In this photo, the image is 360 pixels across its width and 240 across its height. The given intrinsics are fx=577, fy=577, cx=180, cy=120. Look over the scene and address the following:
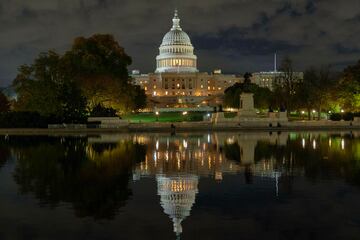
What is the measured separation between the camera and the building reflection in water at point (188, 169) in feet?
53.6

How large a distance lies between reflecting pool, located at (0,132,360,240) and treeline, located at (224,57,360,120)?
4133cm

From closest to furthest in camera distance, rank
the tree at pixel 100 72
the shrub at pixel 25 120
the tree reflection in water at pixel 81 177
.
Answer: the tree reflection in water at pixel 81 177, the shrub at pixel 25 120, the tree at pixel 100 72

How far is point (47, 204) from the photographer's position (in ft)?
52.5

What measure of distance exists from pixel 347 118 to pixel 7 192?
53.5 m

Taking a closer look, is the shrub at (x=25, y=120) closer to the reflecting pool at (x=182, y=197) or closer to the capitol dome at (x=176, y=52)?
the reflecting pool at (x=182, y=197)

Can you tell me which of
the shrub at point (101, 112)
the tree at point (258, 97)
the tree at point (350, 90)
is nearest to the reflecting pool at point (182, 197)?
the shrub at point (101, 112)

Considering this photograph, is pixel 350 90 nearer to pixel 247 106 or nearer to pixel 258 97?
pixel 247 106

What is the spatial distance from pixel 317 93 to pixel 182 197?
6251 cm

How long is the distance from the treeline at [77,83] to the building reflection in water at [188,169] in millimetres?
29227

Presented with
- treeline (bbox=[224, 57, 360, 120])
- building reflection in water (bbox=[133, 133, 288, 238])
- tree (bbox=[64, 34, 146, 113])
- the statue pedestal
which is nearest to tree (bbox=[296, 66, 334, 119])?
treeline (bbox=[224, 57, 360, 120])

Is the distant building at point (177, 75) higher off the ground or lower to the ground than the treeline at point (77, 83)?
higher

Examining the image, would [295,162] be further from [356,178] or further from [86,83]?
[86,83]

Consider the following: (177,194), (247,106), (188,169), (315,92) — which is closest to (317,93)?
(315,92)

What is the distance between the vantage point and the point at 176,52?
6531 inches
